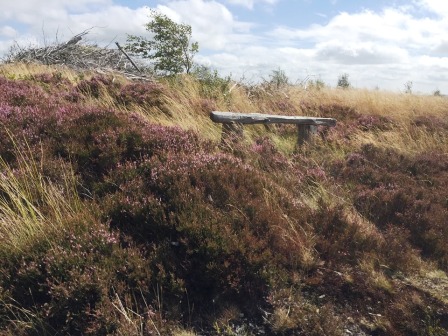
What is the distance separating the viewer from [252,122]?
25.5 feet

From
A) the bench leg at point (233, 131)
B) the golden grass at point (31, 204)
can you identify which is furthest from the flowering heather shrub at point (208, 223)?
the bench leg at point (233, 131)

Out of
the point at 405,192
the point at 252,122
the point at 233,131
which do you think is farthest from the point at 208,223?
the point at 252,122

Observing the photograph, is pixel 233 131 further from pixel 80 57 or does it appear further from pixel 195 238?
pixel 80 57

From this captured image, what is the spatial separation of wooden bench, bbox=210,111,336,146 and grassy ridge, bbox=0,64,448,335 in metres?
1.07

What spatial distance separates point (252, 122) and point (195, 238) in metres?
4.43

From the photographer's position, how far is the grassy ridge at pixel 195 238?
329cm

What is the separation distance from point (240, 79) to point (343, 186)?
8.43 metres

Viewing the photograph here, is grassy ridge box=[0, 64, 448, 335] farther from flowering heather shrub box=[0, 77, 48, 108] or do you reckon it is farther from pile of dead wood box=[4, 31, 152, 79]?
pile of dead wood box=[4, 31, 152, 79]

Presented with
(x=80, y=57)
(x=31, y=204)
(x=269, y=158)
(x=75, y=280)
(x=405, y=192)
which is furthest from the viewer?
(x=80, y=57)

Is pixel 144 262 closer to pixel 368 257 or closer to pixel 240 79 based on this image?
pixel 368 257

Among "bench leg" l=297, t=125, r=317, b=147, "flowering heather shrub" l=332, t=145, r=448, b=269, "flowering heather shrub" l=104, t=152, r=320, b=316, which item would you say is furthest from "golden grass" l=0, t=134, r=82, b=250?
"bench leg" l=297, t=125, r=317, b=147

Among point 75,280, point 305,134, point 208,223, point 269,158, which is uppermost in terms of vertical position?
point 305,134

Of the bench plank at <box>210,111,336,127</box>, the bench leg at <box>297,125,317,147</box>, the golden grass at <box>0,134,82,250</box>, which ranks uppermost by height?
the bench plank at <box>210,111,336,127</box>

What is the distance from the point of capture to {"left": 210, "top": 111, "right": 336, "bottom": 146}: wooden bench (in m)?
7.28
